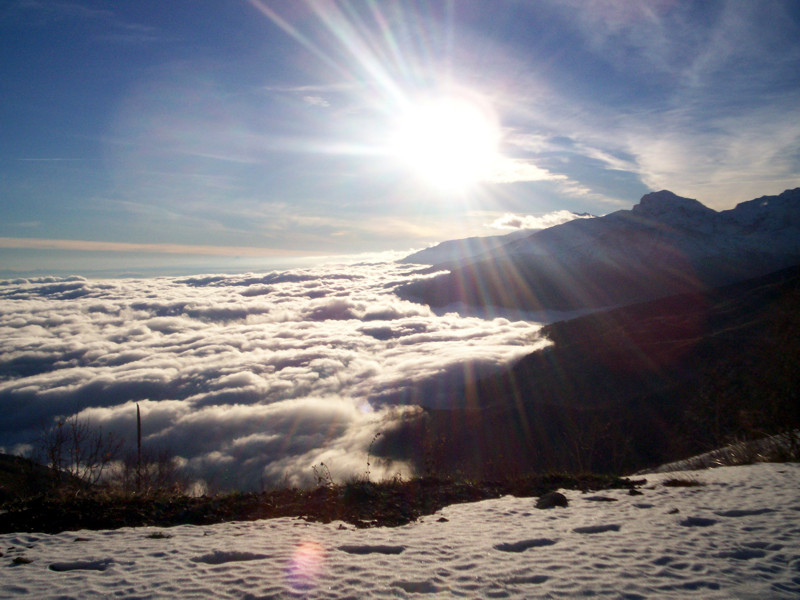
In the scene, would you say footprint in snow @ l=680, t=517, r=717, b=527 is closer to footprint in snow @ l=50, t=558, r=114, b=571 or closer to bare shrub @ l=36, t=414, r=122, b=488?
footprint in snow @ l=50, t=558, r=114, b=571

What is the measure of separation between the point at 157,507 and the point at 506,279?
19573cm

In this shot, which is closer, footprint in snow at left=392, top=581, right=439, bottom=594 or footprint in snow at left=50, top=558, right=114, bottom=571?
footprint in snow at left=392, top=581, right=439, bottom=594

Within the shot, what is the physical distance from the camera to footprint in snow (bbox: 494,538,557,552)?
5.21 meters

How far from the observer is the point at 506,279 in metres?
196

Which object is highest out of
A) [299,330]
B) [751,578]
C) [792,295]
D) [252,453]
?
[299,330]

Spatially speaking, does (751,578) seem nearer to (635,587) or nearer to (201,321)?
(635,587)

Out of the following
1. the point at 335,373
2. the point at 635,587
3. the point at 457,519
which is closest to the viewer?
the point at 635,587

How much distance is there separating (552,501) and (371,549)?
3412mm

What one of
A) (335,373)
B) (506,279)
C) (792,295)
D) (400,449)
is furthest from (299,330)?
(792,295)

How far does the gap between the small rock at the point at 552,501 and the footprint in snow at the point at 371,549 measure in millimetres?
2942

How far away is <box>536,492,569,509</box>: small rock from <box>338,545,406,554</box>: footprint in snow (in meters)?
2.94

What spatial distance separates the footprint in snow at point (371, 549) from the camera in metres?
5.20

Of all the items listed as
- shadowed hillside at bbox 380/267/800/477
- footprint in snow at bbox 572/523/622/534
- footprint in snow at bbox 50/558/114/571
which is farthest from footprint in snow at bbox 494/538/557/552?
shadowed hillside at bbox 380/267/800/477

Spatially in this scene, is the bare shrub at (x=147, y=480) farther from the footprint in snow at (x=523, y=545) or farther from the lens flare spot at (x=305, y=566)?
the footprint in snow at (x=523, y=545)
